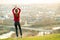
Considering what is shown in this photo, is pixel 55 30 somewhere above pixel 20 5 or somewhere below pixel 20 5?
below

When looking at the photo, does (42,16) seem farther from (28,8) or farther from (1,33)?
(1,33)

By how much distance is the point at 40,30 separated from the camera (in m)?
3.58

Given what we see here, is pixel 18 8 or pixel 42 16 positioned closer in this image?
pixel 18 8

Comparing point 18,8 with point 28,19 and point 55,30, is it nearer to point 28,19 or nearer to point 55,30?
point 28,19

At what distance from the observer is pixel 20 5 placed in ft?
11.7

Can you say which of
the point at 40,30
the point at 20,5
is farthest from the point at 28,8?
the point at 40,30

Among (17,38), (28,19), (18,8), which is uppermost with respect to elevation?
(18,8)

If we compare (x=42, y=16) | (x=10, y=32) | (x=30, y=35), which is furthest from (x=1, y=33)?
(x=42, y=16)

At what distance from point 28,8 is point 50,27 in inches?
18.1

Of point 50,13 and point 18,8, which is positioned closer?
point 18,8

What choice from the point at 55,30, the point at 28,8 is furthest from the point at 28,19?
the point at 55,30
